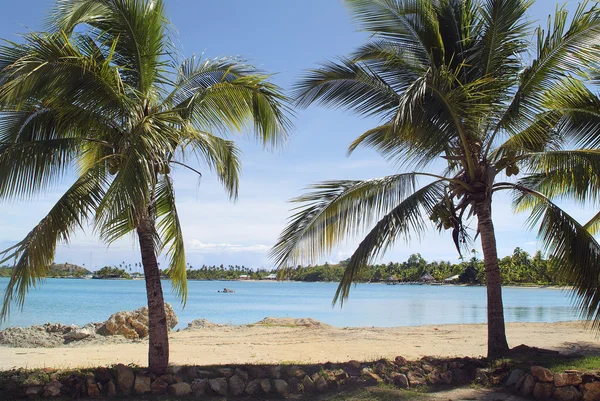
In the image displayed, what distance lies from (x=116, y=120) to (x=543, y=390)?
259 inches

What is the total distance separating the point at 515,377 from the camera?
7.30 meters

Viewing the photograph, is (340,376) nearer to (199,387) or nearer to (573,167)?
(199,387)

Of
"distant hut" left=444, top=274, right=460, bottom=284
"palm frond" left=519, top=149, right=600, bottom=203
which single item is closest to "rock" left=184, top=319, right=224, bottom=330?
"palm frond" left=519, top=149, right=600, bottom=203

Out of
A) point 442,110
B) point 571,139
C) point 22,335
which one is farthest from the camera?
point 22,335

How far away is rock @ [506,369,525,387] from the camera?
727 cm

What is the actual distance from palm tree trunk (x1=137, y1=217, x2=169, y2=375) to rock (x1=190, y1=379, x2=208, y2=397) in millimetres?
535

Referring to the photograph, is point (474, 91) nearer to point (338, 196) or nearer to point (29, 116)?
point (338, 196)

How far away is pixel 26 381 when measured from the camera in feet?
22.0

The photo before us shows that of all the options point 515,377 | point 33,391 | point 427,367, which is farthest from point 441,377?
point 33,391

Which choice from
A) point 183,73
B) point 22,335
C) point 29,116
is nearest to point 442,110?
point 183,73

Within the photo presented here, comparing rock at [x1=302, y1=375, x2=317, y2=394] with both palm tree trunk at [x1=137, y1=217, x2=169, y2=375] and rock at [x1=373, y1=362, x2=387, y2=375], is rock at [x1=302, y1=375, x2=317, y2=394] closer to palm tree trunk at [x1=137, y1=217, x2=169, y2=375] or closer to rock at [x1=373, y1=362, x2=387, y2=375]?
rock at [x1=373, y1=362, x2=387, y2=375]

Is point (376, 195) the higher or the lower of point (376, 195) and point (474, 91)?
the lower

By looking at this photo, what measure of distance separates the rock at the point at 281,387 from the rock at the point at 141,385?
64.0 inches

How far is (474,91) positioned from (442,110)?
0.80 metres
